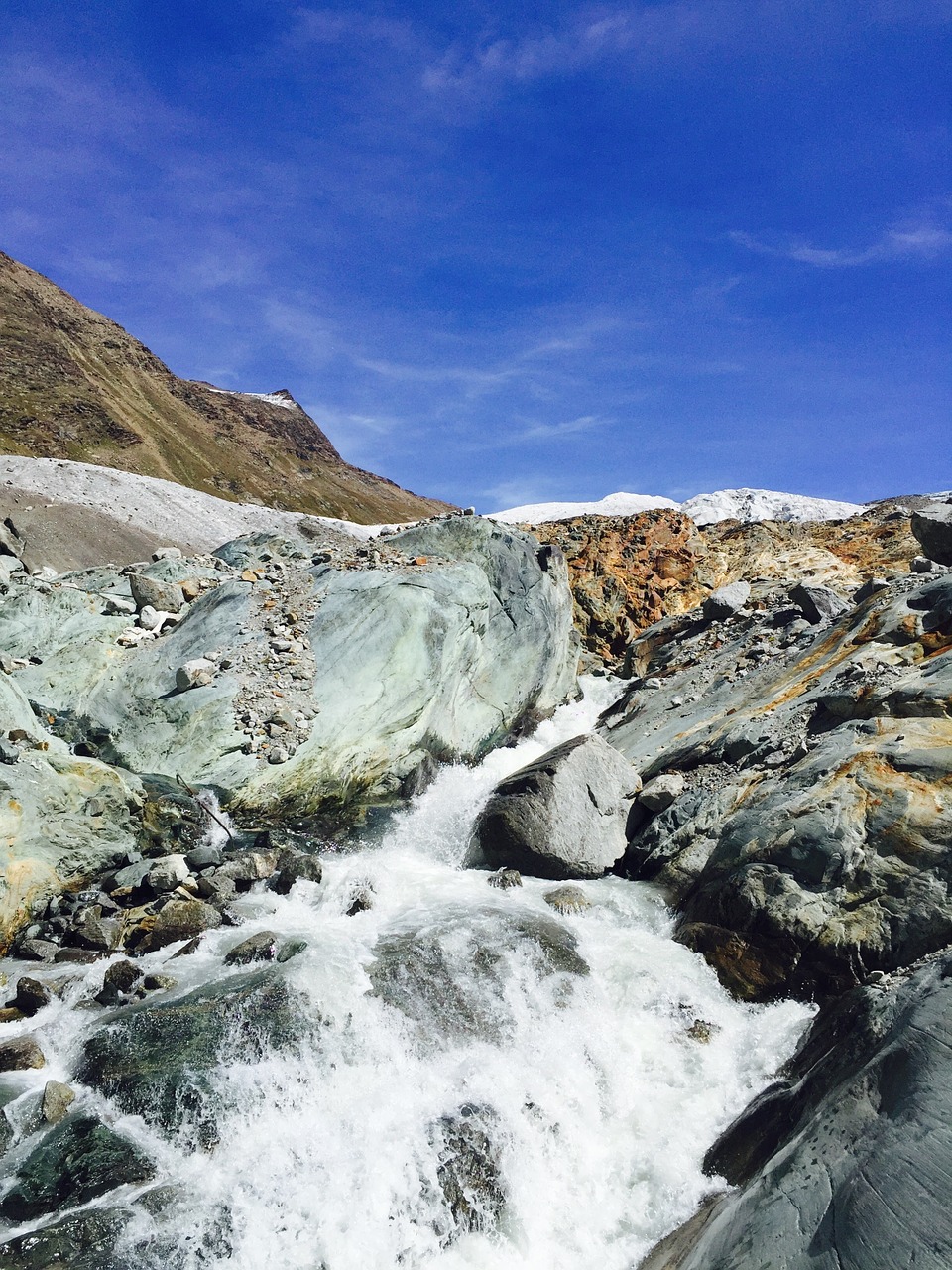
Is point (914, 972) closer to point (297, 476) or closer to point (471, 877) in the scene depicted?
point (471, 877)

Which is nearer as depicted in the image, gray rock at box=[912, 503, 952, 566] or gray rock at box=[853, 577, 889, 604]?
gray rock at box=[853, 577, 889, 604]

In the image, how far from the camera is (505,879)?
14.7 metres

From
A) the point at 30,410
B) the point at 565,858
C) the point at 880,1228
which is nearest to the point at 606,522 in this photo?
the point at 565,858

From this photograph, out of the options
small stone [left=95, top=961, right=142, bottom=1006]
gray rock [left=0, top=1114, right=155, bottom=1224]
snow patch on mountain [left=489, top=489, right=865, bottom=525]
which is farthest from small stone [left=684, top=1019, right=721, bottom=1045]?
snow patch on mountain [left=489, top=489, right=865, bottom=525]

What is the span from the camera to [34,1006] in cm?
995

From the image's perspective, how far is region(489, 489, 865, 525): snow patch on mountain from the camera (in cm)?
9631

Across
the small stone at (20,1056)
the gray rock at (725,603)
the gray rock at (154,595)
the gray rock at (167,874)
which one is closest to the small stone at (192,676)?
the gray rock at (154,595)

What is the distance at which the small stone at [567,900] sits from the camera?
44.7ft

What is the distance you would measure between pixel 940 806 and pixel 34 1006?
1305 cm

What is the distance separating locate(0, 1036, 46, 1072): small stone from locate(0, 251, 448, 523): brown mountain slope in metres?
108

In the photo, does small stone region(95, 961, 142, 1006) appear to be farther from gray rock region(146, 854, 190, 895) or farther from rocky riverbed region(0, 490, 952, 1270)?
gray rock region(146, 854, 190, 895)

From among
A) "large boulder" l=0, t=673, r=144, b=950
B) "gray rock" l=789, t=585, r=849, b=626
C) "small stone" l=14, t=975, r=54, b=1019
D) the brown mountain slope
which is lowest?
"small stone" l=14, t=975, r=54, b=1019

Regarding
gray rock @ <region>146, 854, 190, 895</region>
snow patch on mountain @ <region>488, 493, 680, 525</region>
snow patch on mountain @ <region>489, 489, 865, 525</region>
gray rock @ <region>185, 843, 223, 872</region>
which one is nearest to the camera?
gray rock @ <region>146, 854, 190, 895</region>

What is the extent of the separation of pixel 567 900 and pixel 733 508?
97.9 m
